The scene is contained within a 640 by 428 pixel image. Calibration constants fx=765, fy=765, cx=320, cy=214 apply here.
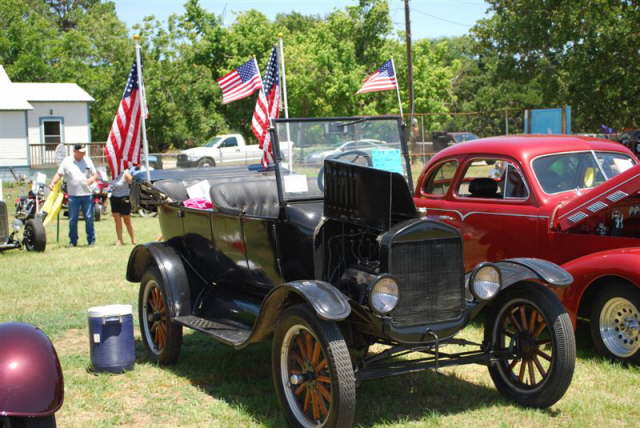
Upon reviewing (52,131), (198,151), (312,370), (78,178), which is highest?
(52,131)

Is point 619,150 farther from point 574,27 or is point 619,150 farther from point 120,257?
point 574,27

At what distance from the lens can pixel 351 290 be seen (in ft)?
15.6

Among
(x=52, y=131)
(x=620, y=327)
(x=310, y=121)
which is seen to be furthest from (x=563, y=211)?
(x=52, y=131)

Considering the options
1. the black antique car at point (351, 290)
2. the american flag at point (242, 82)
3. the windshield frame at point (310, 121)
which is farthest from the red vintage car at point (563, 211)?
the american flag at point (242, 82)

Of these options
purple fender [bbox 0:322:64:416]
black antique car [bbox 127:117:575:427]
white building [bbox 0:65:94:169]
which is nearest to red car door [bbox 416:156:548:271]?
black antique car [bbox 127:117:575:427]

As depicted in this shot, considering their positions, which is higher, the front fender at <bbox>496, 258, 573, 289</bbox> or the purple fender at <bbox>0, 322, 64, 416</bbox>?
the front fender at <bbox>496, 258, 573, 289</bbox>

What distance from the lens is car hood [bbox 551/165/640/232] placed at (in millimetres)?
6090

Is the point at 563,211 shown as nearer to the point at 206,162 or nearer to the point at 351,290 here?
the point at 351,290

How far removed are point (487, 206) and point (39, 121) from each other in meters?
33.3

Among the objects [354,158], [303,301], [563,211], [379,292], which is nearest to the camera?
[379,292]

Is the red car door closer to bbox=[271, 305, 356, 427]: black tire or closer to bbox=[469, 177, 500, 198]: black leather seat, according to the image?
bbox=[469, 177, 500, 198]: black leather seat

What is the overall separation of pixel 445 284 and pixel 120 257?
8.76 meters

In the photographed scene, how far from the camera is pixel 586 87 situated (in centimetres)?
2944

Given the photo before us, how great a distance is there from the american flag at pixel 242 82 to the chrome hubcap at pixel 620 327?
12.3 metres
